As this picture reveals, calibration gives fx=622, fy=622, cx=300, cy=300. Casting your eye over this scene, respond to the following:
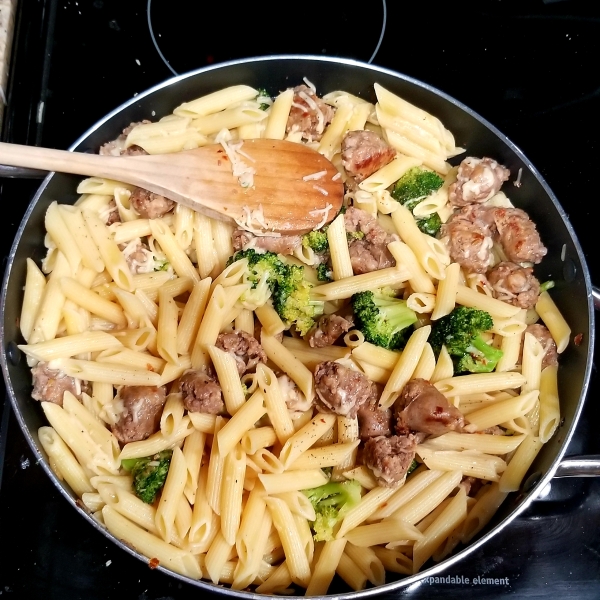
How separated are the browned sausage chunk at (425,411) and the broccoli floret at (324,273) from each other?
0.52 meters

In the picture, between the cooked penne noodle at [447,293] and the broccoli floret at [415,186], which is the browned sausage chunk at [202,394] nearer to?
the cooked penne noodle at [447,293]

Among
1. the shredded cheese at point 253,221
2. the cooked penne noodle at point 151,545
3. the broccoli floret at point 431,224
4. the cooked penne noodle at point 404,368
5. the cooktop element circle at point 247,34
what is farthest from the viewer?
the cooktop element circle at point 247,34

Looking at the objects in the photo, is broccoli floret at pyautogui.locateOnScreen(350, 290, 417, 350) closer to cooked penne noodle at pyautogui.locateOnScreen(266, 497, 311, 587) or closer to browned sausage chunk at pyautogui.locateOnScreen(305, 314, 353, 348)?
browned sausage chunk at pyautogui.locateOnScreen(305, 314, 353, 348)

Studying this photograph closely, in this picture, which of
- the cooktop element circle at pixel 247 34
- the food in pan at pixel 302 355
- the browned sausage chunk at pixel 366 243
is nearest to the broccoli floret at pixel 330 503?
the food in pan at pixel 302 355

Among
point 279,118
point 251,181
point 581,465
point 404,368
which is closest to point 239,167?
point 251,181

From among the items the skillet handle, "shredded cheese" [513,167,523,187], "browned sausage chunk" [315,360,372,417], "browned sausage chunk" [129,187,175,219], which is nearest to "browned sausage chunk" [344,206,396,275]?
"browned sausage chunk" [315,360,372,417]

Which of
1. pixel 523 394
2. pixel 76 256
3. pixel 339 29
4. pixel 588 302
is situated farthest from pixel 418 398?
pixel 339 29

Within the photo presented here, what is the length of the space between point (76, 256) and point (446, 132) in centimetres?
149

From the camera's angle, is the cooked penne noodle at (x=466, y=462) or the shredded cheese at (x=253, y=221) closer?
the cooked penne noodle at (x=466, y=462)

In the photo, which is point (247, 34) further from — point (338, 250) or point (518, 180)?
point (518, 180)

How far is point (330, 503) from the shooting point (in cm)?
202

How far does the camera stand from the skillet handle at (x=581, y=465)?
1951mm

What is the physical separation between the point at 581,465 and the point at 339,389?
2.61 ft

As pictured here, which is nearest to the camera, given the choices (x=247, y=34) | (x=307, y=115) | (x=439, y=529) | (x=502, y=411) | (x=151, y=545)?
(x=151, y=545)
